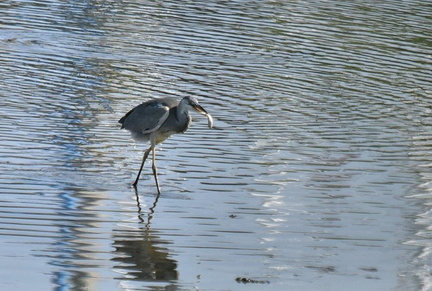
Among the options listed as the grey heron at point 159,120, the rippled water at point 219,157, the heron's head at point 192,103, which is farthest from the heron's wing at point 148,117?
the rippled water at point 219,157

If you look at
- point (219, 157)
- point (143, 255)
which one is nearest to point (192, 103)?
point (219, 157)

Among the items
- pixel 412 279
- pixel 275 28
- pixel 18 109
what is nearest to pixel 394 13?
pixel 275 28

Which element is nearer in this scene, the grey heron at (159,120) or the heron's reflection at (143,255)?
the heron's reflection at (143,255)

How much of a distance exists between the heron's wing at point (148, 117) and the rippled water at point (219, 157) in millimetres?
498

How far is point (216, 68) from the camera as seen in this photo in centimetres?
1695

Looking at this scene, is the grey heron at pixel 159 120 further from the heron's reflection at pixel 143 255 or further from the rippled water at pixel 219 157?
the heron's reflection at pixel 143 255

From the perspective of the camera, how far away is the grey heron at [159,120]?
11.0 m

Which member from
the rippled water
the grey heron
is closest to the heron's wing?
the grey heron

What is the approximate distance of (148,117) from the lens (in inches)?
437

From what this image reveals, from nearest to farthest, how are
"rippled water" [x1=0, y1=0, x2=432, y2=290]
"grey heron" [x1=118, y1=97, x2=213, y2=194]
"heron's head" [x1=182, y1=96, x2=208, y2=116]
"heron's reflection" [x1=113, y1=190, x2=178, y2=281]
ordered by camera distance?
1. "heron's reflection" [x1=113, y1=190, x2=178, y2=281]
2. "rippled water" [x1=0, y1=0, x2=432, y2=290]
3. "heron's head" [x1=182, y1=96, x2=208, y2=116]
4. "grey heron" [x1=118, y1=97, x2=213, y2=194]

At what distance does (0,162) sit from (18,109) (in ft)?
8.17

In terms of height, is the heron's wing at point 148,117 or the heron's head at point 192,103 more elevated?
the heron's head at point 192,103

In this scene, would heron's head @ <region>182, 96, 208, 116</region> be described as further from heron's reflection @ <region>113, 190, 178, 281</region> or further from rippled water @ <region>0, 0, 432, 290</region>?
heron's reflection @ <region>113, 190, 178, 281</region>

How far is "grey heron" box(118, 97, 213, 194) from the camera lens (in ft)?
36.2
